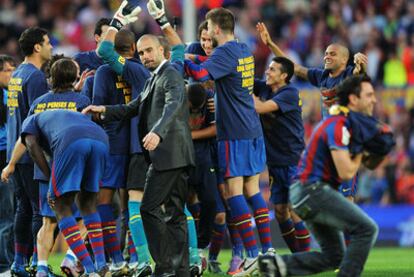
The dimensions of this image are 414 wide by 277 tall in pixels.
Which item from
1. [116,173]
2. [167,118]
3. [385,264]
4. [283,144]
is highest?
[167,118]

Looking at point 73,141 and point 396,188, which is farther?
point 396,188

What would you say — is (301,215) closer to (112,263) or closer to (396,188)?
(112,263)

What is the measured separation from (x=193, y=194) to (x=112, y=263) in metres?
1.45

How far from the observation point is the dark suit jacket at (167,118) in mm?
9234

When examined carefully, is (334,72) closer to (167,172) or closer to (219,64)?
(219,64)

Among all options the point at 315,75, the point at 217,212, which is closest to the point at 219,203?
the point at 217,212

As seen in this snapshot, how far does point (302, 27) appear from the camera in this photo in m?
23.8

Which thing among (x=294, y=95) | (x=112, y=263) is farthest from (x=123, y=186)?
(x=294, y=95)

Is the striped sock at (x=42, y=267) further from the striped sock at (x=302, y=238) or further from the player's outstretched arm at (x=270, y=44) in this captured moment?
the player's outstretched arm at (x=270, y=44)

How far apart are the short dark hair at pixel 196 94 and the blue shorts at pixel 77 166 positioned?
157cm

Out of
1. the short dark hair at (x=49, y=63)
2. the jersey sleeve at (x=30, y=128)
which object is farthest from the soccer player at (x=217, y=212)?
the jersey sleeve at (x=30, y=128)

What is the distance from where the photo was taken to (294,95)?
467 inches

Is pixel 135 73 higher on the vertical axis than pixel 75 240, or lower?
higher

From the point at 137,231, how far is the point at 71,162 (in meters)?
1.14
